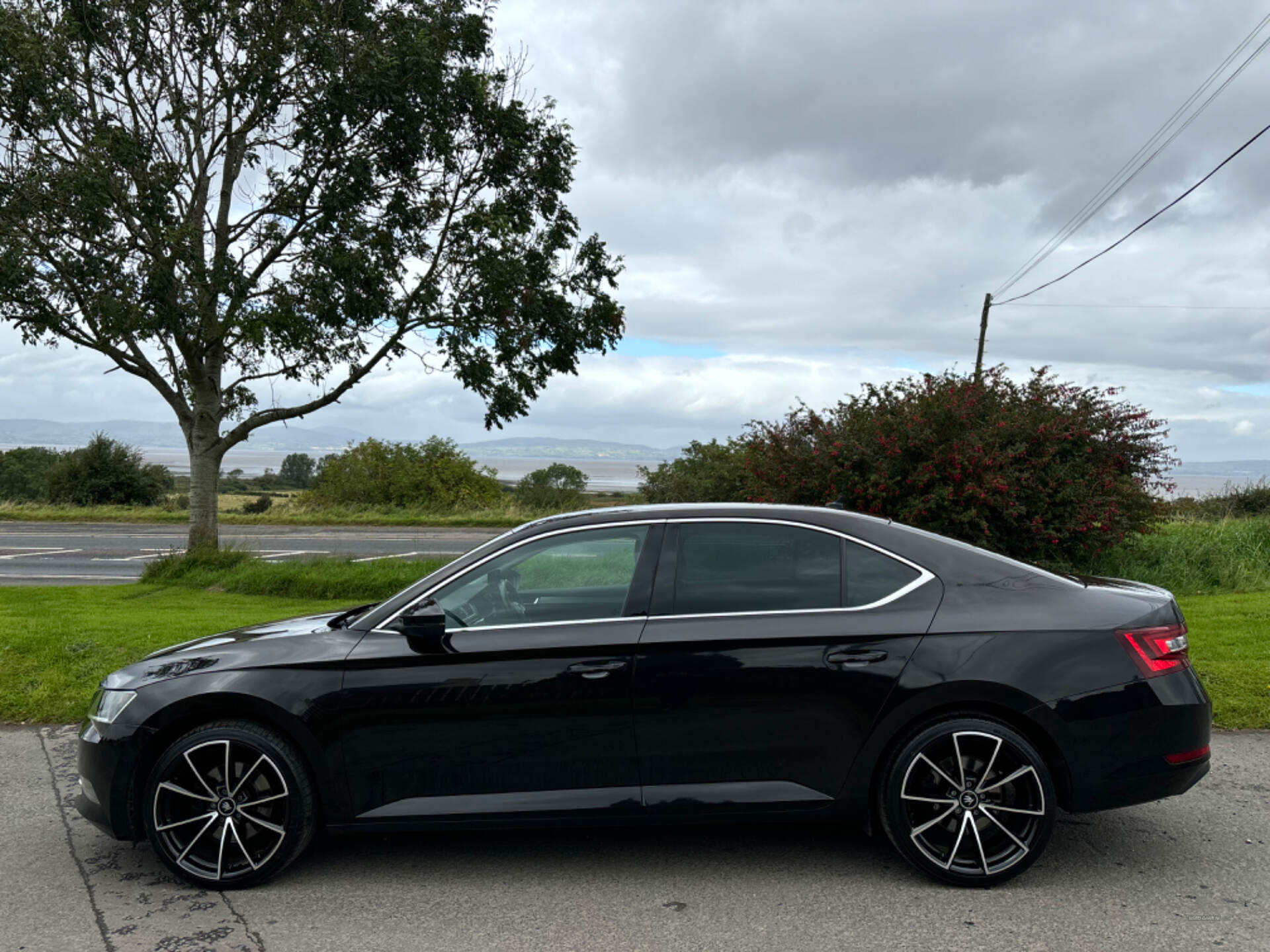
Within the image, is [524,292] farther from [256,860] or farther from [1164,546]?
[256,860]

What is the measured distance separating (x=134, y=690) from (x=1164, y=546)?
13.6 m

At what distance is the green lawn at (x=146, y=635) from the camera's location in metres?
6.77

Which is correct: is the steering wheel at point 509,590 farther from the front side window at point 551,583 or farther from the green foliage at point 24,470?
the green foliage at point 24,470

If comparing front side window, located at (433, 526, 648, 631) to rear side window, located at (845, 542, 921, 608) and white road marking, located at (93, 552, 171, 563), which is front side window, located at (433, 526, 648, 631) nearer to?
rear side window, located at (845, 542, 921, 608)

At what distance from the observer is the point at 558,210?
49.0 ft

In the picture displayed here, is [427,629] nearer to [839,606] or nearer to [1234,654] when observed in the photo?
[839,606]

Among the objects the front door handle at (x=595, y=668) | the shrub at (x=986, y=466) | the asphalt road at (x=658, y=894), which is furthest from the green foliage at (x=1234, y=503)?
the front door handle at (x=595, y=668)

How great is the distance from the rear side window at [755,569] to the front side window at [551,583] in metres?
0.24

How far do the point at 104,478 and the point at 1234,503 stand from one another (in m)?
35.1

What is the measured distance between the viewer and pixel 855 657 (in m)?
3.97

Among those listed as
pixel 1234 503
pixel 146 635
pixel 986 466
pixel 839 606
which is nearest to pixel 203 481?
pixel 146 635

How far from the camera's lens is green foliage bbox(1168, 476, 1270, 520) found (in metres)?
22.6

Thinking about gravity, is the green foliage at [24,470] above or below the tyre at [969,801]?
above

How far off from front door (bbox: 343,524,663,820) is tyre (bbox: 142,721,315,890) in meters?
0.27
